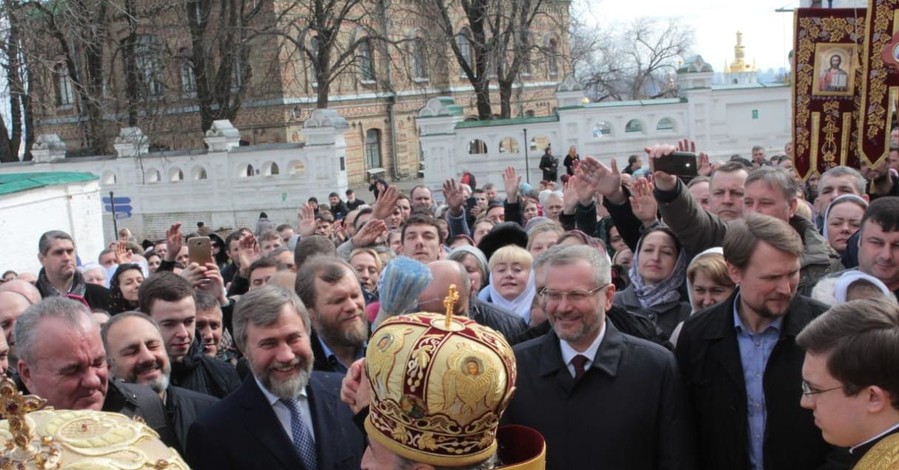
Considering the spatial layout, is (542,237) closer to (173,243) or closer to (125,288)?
(173,243)

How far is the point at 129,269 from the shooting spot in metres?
6.58

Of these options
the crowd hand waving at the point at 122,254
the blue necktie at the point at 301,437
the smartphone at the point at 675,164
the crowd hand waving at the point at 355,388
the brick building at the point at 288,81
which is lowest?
the blue necktie at the point at 301,437

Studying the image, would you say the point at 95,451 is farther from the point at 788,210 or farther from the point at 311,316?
the point at 788,210

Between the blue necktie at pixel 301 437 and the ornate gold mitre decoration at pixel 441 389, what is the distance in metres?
1.37

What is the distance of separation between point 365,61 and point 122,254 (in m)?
24.6

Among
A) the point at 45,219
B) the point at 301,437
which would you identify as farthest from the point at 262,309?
the point at 45,219

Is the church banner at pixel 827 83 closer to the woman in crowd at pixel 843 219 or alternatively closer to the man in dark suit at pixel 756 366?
the woman in crowd at pixel 843 219

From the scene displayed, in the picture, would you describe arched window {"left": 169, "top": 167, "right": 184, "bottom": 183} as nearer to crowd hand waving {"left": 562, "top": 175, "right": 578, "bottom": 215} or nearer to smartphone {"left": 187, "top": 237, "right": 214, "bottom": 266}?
crowd hand waving {"left": 562, "top": 175, "right": 578, "bottom": 215}

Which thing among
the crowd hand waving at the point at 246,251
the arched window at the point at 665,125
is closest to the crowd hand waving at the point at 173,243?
the crowd hand waving at the point at 246,251

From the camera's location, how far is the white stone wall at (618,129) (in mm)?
20203

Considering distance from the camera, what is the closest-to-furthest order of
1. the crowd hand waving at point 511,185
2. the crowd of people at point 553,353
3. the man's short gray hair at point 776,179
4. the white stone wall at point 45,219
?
the crowd of people at point 553,353
the man's short gray hair at point 776,179
the crowd hand waving at point 511,185
the white stone wall at point 45,219

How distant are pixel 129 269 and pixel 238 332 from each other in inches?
124

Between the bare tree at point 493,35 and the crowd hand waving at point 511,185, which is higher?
the bare tree at point 493,35

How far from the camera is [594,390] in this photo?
3543mm
